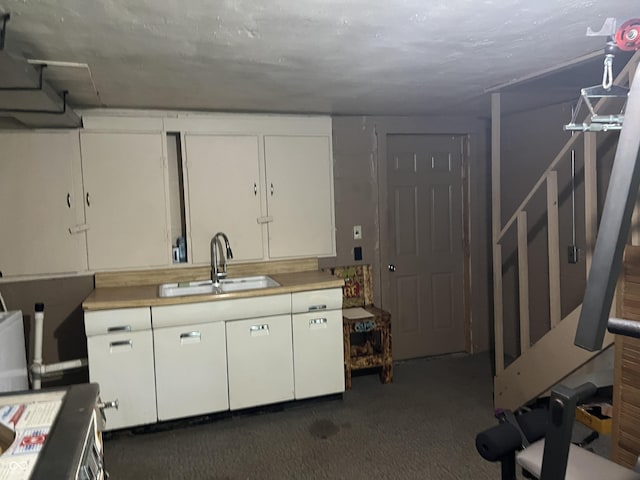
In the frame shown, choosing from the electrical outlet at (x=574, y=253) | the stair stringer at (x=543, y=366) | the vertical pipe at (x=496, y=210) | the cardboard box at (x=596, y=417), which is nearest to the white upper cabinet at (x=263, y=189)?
the vertical pipe at (x=496, y=210)

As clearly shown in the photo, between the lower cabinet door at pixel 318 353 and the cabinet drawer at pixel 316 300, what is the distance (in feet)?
0.12

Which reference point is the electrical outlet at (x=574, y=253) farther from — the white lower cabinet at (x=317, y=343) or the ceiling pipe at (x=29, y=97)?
the ceiling pipe at (x=29, y=97)

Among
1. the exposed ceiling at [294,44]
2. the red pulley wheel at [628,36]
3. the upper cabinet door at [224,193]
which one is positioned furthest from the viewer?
the upper cabinet door at [224,193]

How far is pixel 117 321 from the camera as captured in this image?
9.82 ft

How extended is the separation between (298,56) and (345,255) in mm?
2116

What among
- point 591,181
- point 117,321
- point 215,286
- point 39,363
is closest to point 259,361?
point 215,286

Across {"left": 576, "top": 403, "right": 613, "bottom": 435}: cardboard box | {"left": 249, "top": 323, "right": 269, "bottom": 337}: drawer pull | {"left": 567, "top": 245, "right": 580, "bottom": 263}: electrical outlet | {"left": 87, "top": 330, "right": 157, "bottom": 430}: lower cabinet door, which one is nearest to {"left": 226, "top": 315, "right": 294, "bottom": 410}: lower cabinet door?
{"left": 249, "top": 323, "right": 269, "bottom": 337}: drawer pull

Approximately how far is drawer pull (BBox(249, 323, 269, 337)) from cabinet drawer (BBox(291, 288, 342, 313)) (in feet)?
0.71

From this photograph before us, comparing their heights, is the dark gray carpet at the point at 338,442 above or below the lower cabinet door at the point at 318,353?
below

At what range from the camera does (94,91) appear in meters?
2.86

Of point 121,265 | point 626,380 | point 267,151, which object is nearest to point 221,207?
point 267,151

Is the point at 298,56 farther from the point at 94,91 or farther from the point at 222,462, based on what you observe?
the point at 222,462

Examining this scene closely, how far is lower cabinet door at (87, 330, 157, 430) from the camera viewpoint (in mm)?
2980

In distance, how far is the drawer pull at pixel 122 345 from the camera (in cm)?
300
